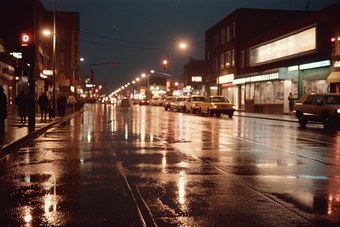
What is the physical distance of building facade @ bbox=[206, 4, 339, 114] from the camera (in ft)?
115

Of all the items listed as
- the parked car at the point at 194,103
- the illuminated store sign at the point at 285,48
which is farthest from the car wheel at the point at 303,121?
the parked car at the point at 194,103

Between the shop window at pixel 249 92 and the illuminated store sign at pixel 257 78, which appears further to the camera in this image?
the shop window at pixel 249 92

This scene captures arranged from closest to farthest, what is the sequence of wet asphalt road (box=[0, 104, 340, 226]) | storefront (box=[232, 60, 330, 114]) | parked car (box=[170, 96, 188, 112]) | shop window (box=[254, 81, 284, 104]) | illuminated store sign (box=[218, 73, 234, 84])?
wet asphalt road (box=[0, 104, 340, 226]), storefront (box=[232, 60, 330, 114]), shop window (box=[254, 81, 284, 104]), parked car (box=[170, 96, 188, 112]), illuminated store sign (box=[218, 73, 234, 84])

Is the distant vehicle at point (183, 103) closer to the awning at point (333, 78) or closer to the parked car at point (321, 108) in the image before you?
the awning at point (333, 78)

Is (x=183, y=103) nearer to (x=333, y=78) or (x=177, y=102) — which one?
(x=177, y=102)

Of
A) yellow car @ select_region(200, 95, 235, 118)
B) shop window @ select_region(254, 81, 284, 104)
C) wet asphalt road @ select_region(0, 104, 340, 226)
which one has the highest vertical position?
shop window @ select_region(254, 81, 284, 104)

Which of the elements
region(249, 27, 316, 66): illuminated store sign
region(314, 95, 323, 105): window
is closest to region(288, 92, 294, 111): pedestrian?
region(249, 27, 316, 66): illuminated store sign

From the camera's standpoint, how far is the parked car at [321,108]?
23.4m

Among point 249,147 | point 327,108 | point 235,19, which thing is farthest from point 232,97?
point 249,147

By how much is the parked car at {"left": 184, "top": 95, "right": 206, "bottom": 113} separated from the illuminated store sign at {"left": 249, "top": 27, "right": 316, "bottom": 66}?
24.5ft

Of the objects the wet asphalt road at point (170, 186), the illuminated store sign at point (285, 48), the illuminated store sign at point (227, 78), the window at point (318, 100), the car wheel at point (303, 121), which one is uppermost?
the illuminated store sign at point (285, 48)

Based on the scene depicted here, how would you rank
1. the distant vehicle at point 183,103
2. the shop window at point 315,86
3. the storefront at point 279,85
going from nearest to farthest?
the shop window at point 315,86 < the storefront at point 279,85 < the distant vehicle at point 183,103

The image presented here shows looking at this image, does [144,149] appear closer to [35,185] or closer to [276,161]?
[276,161]

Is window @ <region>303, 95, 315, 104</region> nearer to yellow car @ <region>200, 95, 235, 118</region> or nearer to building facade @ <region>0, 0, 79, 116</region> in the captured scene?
yellow car @ <region>200, 95, 235, 118</region>
